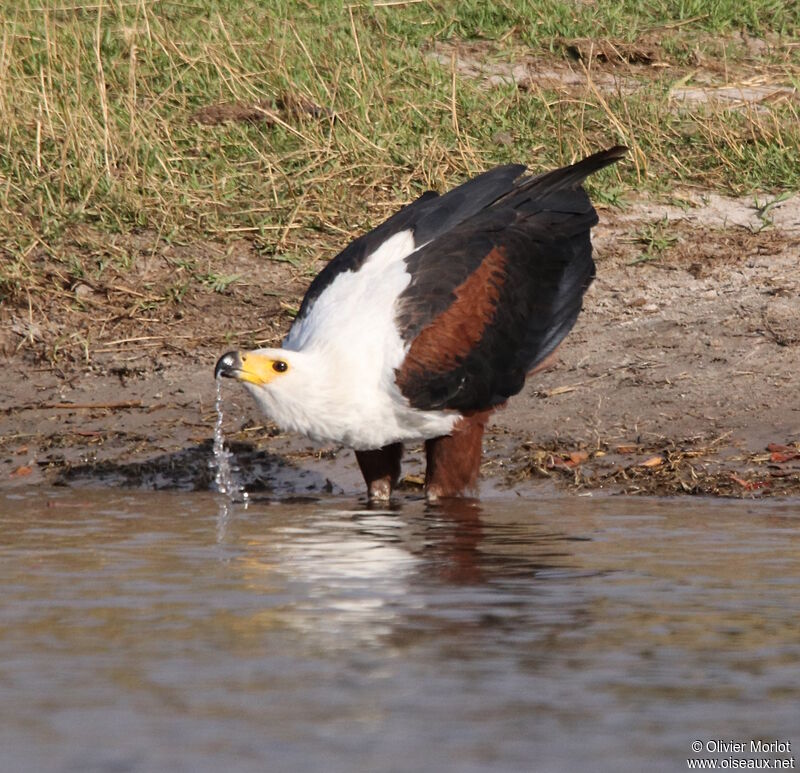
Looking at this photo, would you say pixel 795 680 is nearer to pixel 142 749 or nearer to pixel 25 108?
pixel 142 749

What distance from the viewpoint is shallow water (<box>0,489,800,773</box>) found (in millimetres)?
3289

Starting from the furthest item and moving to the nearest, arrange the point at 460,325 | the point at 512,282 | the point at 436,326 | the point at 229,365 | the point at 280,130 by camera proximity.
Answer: the point at 280,130
the point at 512,282
the point at 460,325
the point at 436,326
the point at 229,365

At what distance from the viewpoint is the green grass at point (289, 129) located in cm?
847

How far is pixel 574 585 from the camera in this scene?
15.3ft

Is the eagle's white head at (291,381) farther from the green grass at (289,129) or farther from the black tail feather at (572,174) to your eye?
the green grass at (289,129)

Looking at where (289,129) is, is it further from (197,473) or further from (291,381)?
(291,381)

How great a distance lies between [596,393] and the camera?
23.1 feet

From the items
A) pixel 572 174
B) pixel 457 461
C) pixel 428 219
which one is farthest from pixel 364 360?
pixel 572 174

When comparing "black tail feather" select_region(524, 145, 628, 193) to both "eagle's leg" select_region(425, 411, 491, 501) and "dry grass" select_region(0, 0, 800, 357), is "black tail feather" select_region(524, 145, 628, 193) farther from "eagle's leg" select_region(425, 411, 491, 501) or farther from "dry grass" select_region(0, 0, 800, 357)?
"dry grass" select_region(0, 0, 800, 357)

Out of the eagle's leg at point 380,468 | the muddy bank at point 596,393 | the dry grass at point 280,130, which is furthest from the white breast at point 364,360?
the dry grass at point 280,130

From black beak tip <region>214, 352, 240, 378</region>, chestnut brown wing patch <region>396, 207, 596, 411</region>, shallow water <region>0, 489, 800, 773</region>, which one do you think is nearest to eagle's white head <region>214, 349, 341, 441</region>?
black beak tip <region>214, 352, 240, 378</region>

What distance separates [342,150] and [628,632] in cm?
512

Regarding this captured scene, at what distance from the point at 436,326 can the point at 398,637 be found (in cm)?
210

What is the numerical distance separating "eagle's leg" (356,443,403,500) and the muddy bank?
381 millimetres
